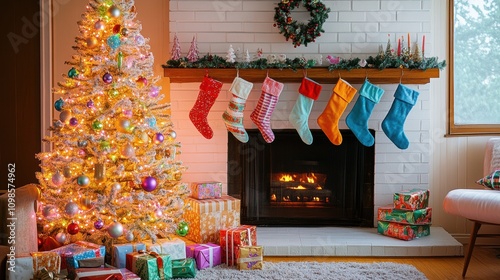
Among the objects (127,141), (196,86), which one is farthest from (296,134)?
(127,141)

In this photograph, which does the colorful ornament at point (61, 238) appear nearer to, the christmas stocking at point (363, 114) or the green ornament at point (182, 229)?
the green ornament at point (182, 229)

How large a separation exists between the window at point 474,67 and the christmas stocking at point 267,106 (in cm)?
138

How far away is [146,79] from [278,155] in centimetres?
134

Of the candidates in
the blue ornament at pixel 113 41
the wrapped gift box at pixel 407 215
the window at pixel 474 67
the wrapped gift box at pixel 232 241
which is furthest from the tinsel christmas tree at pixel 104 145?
the window at pixel 474 67

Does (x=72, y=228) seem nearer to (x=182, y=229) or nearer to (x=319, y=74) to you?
(x=182, y=229)

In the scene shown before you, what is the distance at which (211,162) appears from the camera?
4.66 meters

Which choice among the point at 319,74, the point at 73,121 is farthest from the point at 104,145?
the point at 319,74

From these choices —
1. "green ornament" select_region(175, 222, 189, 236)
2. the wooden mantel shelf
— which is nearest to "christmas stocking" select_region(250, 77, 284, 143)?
the wooden mantel shelf

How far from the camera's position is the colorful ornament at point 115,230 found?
3629 mm

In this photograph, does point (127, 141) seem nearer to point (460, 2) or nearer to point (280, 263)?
point (280, 263)

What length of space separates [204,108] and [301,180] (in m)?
0.98

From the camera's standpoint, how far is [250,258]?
378 centimetres

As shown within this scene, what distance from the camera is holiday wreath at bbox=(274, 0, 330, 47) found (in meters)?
4.45

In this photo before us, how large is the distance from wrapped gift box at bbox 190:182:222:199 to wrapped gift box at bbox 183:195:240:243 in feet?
0.20
